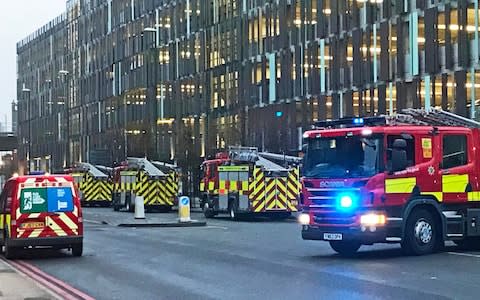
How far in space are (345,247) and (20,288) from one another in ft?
25.6

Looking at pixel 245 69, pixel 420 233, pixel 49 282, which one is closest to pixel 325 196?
pixel 420 233

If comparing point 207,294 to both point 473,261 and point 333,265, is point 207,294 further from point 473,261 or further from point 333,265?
point 473,261

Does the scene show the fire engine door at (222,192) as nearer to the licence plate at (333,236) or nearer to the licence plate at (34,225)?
the licence plate at (34,225)

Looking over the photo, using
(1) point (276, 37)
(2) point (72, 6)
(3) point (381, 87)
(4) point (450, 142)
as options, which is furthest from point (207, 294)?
(2) point (72, 6)

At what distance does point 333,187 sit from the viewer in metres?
17.2

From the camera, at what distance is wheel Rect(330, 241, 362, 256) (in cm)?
1866

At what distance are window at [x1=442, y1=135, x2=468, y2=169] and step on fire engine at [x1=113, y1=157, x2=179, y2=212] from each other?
99.3 ft

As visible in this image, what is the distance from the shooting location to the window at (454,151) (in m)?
17.9

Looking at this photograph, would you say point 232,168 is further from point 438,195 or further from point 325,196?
point 438,195

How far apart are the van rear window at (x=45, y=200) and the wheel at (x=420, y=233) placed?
26.6ft

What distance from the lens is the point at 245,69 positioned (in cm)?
6231

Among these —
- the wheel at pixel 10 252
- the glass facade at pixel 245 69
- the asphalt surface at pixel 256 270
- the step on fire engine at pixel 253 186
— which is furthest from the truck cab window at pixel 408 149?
the glass facade at pixel 245 69

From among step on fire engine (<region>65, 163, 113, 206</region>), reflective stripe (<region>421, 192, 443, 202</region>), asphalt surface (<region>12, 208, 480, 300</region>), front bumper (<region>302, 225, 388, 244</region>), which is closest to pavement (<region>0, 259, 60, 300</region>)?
asphalt surface (<region>12, 208, 480, 300</region>)

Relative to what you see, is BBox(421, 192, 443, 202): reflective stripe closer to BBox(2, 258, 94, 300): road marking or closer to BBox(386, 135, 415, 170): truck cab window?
BBox(386, 135, 415, 170): truck cab window
